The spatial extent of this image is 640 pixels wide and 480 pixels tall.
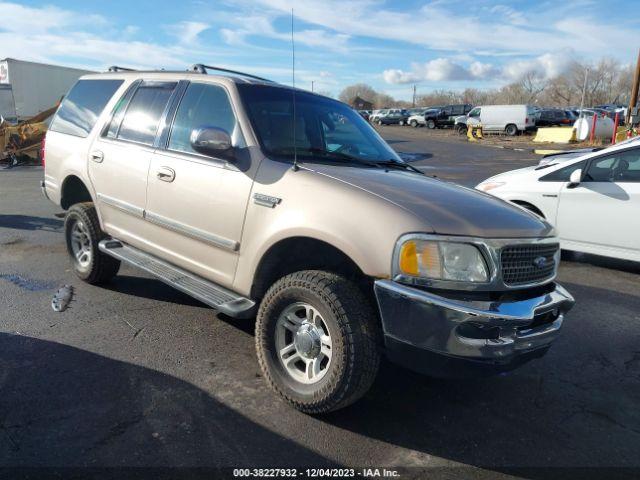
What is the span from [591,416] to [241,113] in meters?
3.04

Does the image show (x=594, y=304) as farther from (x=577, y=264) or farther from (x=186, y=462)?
(x=186, y=462)

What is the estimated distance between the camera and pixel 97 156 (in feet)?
15.9

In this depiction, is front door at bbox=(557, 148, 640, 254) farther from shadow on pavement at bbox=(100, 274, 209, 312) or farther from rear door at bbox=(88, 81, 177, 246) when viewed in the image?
rear door at bbox=(88, 81, 177, 246)

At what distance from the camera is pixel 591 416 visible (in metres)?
3.28

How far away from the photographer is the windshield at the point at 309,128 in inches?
146

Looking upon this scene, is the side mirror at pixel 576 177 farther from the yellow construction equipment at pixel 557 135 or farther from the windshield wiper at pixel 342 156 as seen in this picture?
the yellow construction equipment at pixel 557 135

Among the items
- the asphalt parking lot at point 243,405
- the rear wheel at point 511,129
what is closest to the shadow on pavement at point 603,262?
the asphalt parking lot at point 243,405

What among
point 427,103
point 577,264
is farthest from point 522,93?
point 577,264

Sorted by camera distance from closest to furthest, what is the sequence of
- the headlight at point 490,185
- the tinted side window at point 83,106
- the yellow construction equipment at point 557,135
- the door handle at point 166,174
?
the door handle at point 166,174, the tinted side window at point 83,106, the headlight at point 490,185, the yellow construction equipment at point 557,135

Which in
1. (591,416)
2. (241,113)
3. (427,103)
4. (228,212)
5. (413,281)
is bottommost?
(591,416)

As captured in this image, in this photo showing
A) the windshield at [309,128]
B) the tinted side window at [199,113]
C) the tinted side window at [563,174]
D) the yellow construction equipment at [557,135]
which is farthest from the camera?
the yellow construction equipment at [557,135]

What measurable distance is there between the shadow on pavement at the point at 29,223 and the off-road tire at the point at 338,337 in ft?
20.2

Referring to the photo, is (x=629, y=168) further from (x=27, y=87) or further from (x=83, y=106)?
(x=27, y=87)

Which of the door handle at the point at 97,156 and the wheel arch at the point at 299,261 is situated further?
the door handle at the point at 97,156
